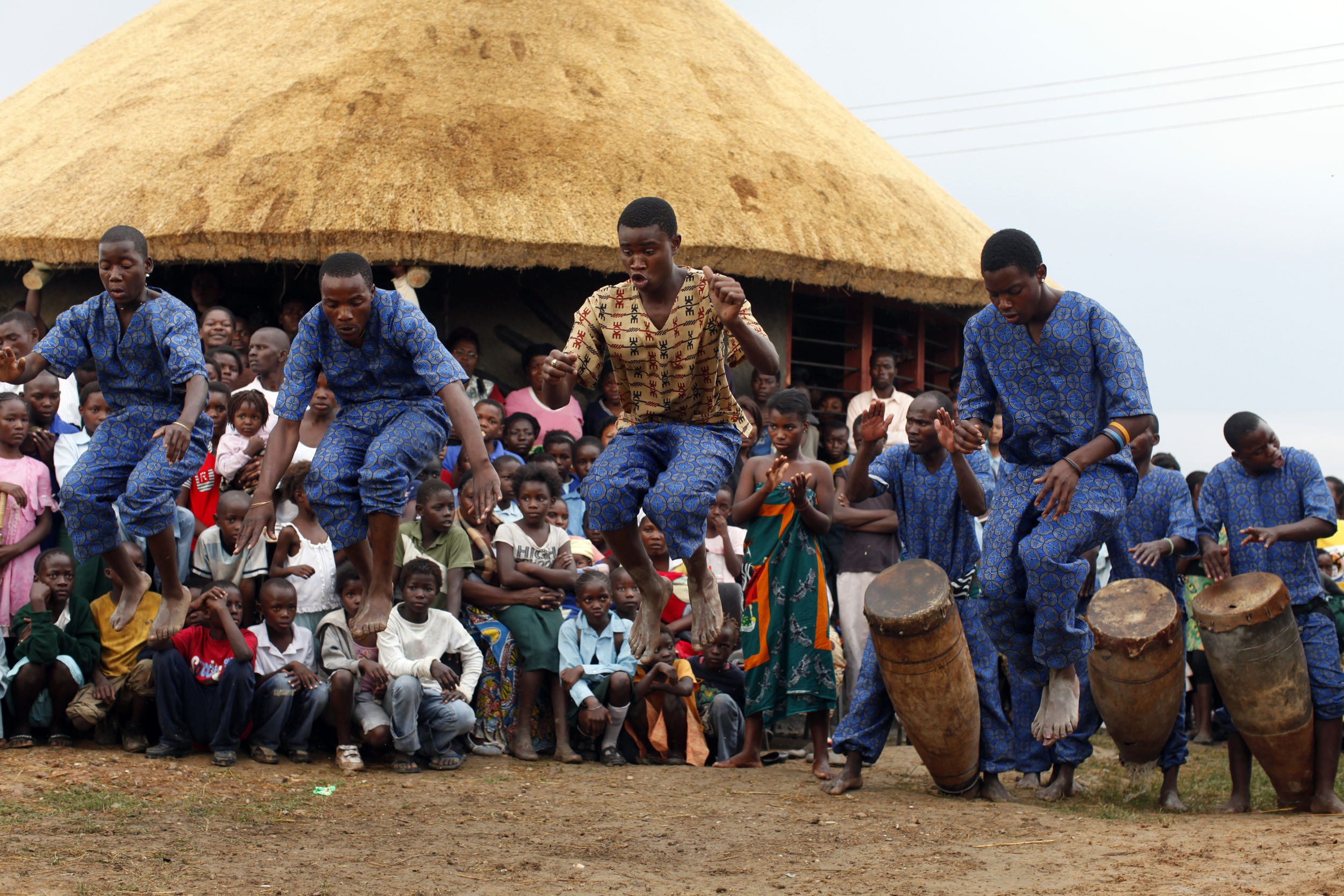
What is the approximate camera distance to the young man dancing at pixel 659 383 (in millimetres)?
5242

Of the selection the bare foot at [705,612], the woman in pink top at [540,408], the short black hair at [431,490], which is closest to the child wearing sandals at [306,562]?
the short black hair at [431,490]

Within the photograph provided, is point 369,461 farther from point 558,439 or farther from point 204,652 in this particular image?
point 558,439

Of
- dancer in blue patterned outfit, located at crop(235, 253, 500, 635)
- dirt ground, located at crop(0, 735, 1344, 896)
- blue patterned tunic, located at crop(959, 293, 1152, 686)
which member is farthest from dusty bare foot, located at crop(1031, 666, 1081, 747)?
dancer in blue patterned outfit, located at crop(235, 253, 500, 635)

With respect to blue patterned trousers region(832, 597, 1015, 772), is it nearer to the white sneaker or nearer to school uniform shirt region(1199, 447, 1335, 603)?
school uniform shirt region(1199, 447, 1335, 603)

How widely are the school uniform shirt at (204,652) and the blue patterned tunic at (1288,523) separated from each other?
520 centimetres

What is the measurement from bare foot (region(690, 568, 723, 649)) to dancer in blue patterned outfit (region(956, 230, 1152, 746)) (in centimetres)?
124

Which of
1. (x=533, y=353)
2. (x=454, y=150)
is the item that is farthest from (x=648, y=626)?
(x=454, y=150)

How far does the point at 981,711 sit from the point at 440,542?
3203 mm

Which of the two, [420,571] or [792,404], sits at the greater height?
[792,404]

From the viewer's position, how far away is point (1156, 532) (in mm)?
7543

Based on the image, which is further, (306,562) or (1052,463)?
(306,562)

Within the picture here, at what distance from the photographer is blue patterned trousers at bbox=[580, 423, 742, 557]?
17.3 feet

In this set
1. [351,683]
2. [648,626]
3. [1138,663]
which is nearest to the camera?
[648,626]

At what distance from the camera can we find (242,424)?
25.9ft
